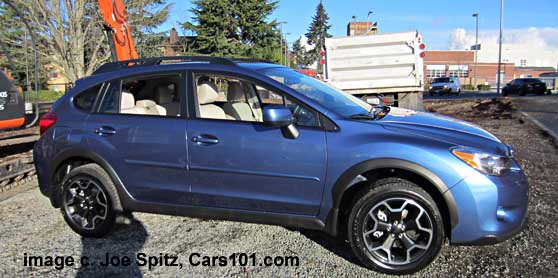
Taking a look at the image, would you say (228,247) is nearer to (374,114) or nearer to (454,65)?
(374,114)

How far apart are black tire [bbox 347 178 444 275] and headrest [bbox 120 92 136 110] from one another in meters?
2.44

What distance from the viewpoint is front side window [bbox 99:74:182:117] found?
4.15 metres

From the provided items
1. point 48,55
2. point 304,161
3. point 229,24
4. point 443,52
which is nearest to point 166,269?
point 304,161

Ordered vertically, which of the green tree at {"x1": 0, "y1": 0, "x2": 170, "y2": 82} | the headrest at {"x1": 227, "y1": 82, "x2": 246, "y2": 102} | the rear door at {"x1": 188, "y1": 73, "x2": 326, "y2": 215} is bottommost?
the rear door at {"x1": 188, "y1": 73, "x2": 326, "y2": 215}

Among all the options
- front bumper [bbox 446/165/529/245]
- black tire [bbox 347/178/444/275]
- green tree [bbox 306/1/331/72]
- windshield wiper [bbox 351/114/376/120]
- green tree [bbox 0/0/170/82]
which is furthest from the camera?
green tree [bbox 306/1/331/72]

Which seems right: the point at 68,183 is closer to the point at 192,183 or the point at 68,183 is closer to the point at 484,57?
the point at 192,183

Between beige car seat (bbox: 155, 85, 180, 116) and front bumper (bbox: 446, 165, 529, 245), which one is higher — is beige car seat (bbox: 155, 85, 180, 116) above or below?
above

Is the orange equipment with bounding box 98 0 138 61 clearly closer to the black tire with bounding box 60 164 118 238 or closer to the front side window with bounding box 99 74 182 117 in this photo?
the front side window with bounding box 99 74 182 117

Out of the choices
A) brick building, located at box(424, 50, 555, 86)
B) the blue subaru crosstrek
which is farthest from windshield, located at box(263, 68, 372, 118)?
brick building, located at box(424, 50, 555, 86)

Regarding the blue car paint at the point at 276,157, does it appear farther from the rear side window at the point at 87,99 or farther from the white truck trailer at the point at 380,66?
the white truck trailer at the point at 380,66

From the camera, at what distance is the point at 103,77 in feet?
14.1

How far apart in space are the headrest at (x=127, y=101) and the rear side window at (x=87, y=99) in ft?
0.88

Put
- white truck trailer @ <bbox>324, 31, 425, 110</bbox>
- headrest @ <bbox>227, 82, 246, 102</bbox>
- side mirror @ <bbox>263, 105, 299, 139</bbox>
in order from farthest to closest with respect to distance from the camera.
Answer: white truck trailer @ <bbox>324, 31, 425, 110</bbox>
headrest @ <bbox>227, 82, 246, 102</bbox>
side mirror @ <bbox>263, 105, 299, 139</bbox>

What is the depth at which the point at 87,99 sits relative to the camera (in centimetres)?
428
